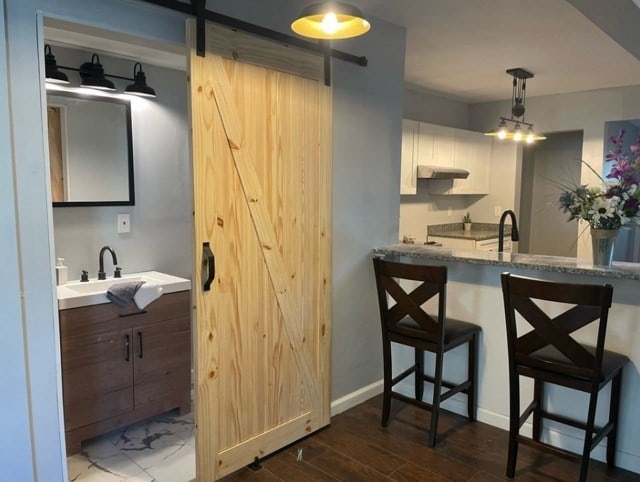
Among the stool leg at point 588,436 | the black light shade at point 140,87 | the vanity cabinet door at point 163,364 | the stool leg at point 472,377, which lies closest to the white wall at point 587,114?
the stool leg at point 472,377

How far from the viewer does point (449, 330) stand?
2656 millimetres

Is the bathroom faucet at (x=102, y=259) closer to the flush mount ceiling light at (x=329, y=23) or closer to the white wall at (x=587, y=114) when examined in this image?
the flush mount ceiling light at (x=329, y=23)

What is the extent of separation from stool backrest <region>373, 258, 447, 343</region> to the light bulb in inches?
48.4

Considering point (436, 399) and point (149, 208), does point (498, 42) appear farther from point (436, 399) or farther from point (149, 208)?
point (149, 208)

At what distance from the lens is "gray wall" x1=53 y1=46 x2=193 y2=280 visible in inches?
120

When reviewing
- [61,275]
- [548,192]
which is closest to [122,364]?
[61,275]

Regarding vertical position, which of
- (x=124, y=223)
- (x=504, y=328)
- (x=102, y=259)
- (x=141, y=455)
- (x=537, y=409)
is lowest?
(x=141, y=455)

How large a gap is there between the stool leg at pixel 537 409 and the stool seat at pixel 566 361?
385 millimetres

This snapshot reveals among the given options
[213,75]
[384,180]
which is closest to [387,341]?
[384,180]

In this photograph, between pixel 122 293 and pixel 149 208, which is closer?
pixel 122 293

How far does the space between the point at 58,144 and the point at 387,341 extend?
2.33m

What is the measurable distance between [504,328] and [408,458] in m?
0.91

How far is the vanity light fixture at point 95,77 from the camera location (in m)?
2.77

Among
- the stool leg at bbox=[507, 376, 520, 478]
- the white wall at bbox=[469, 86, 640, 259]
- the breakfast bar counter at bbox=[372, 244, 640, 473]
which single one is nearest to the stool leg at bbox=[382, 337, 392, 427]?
the breakfast bar counter at bbox=[372, 244, 640, 473]
